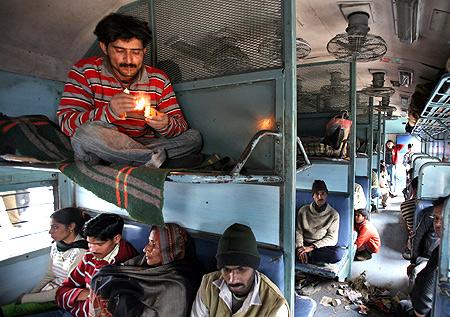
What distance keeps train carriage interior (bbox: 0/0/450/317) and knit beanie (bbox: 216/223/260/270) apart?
0.22 meters

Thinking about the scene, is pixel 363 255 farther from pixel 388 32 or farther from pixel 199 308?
pixel 199 308

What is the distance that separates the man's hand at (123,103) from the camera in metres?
1.54

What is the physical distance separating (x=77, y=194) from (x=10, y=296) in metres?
1.18

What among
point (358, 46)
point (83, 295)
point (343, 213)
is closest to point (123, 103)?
point (83, 295)

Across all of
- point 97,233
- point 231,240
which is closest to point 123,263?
point 97,233

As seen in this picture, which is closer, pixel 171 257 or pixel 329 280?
pixel 171 257

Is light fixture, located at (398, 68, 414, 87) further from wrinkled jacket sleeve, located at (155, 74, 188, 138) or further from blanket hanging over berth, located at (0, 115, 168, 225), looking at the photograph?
blanket hanging over berth, located at (0, 115, 168, 225)

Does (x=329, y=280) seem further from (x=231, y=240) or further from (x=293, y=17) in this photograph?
(x=293, y=17)

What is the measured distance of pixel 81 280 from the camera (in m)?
2.72

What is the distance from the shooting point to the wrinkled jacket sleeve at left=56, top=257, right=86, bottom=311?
2.62m

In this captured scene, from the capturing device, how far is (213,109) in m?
2.20

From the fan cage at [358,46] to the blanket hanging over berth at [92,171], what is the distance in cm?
317

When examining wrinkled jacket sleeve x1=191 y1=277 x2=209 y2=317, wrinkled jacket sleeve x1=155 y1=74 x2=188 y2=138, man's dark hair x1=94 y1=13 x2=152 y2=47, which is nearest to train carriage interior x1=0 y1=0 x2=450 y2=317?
wrinkled jacket sleeve x1=155 y1=74 x2=188 y2=138

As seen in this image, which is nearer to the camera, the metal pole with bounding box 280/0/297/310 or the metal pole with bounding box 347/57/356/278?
the metal pole with bounding box 280/0/297/310
